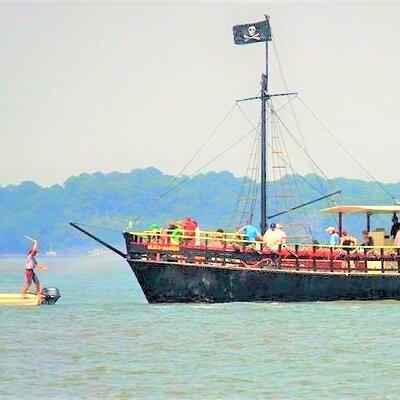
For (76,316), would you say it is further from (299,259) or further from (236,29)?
(236,29)

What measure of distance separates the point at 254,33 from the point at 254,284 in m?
9.58

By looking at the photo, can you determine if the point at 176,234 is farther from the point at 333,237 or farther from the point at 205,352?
the point at 205,352

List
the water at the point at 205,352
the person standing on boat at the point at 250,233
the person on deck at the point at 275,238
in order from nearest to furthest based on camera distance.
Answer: the water at the point at 205,352
the person on deck at the point at 275,238
the person standing on boat at the point at 250,233

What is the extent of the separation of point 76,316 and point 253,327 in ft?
21.2

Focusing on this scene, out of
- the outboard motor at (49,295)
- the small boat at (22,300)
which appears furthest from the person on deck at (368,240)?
the small boat at (22,300)

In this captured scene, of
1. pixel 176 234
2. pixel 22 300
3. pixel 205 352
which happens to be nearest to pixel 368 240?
pixel 176 234

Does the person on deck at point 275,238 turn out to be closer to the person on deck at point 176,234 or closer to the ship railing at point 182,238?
the ship railing at point 182,238

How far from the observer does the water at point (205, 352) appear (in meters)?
22.8

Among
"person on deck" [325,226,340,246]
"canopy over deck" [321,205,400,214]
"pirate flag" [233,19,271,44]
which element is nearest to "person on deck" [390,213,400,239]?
"canopy over deck" [321,205,400,214]

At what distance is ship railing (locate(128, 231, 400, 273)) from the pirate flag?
838cm

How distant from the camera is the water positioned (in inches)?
897

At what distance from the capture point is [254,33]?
4447cm

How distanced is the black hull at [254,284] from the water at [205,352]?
13.3 inches

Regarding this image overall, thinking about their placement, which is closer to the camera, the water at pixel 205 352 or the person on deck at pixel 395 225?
the water at pixel 205 352
